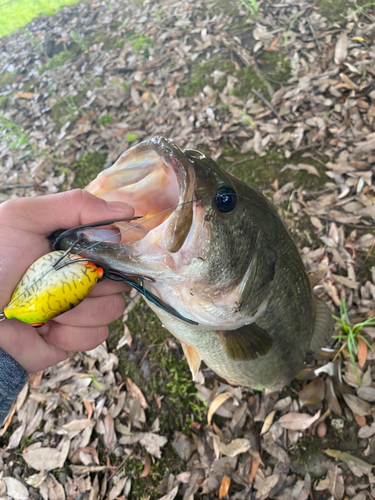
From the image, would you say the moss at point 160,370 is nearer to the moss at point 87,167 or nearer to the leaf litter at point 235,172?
the leaf litter at point 235,172

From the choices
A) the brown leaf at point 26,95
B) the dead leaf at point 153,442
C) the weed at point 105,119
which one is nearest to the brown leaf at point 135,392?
the dead leaf at point 153,442

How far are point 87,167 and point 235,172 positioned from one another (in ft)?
6.91

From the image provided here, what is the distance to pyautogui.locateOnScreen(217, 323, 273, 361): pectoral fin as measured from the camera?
1.59 meters

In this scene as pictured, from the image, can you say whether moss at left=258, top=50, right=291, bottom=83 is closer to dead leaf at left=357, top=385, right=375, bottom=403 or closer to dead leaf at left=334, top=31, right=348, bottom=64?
dead leaf at left=334, top=31, right=348, bottom=64

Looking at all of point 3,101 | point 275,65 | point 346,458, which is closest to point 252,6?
point 275,65

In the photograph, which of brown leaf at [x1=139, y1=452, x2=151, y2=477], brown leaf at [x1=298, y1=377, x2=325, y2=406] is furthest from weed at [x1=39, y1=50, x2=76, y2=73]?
brown leaf at [x1=298, y1=377, x2=325, y2=406]

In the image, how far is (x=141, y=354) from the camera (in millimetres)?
2930

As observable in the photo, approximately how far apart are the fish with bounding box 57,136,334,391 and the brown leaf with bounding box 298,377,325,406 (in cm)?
88

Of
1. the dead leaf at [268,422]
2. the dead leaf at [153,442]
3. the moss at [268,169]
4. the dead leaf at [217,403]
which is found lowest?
the dead leaf at [268,422]

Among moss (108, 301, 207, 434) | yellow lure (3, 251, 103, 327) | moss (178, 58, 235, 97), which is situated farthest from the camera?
moss (178, 58, 235, 97)

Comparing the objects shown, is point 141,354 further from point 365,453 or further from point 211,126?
point 211,126

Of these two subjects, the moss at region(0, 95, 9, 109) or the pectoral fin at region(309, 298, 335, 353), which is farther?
the moss at region(0, 95, 9, 109)

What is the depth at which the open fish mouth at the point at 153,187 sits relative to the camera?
119 cm

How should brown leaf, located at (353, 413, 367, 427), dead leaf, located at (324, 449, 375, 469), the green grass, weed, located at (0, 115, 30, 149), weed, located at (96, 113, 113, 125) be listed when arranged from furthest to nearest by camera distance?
the green grass
weed, located at (0, 115, 30, 149)
weed, located at (96, 113, 113, 125)
brown leaf, located at (353, 413, 367, 427)
dead leaf, located at (324, 449, 375, 469)
